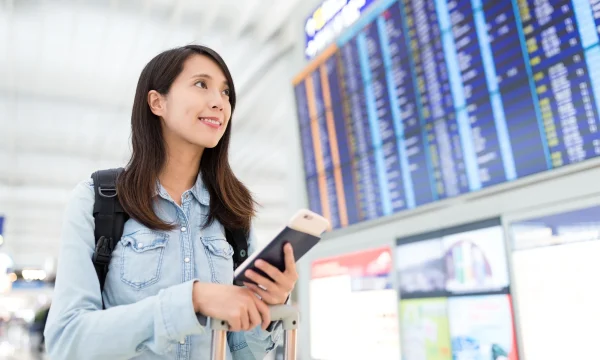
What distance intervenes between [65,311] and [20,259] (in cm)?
2358

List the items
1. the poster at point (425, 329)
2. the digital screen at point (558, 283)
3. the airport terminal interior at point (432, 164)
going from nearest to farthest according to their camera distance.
A: the digital screen at point (558, 283), the airport terminal interior at point (432, 164), the poster at point (425, 329)

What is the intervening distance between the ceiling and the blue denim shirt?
2735 mm

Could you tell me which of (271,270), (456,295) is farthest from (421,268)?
(271,270)

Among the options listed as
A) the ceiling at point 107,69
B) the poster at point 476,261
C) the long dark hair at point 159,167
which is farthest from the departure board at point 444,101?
the long dark hair at point 159,167

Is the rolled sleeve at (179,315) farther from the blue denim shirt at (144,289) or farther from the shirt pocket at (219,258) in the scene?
the shirt pocket at (219,258)

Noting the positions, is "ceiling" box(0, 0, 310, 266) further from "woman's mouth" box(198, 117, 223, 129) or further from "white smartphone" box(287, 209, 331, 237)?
"white smartphone" box(287, 209, 331, 237)

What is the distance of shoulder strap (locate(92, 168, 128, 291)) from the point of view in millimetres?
1051

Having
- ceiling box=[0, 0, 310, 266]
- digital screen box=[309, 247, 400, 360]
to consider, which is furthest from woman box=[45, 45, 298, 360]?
ceiling box=[0, 0, 310, 266]

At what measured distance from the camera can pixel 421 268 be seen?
2.85 m

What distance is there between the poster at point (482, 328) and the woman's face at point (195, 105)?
1698 mm

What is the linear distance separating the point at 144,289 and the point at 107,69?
20.2 feet

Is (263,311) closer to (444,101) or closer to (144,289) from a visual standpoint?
(144,289)

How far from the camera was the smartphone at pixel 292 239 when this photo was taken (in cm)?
91

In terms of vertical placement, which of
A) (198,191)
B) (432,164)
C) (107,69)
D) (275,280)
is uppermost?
(107,69)
